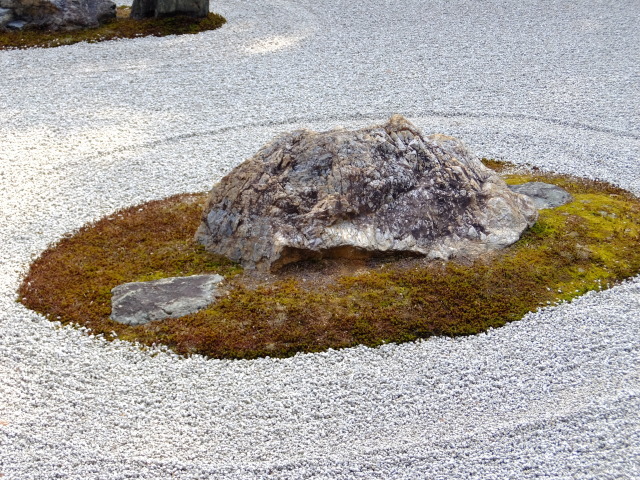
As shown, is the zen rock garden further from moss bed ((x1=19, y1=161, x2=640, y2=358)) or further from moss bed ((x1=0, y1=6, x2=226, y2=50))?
moss bed ((x1=0, y1=6, x2=226, y2=50))

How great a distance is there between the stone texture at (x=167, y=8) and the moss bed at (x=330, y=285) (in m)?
10.1

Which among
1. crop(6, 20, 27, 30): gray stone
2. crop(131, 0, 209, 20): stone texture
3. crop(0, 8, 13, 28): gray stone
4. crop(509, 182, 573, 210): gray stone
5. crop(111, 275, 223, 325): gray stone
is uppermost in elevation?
crop(131, 0, 209, 20): stone texture

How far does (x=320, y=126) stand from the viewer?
39.8 ft

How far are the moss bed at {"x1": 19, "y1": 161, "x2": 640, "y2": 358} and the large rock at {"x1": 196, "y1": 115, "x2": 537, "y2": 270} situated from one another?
0.23 m

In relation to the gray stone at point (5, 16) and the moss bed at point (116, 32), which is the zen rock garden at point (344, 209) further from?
the gray stone at point (5, 16)

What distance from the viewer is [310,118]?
489 inches

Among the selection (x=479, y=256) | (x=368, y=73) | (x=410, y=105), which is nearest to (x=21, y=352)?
(x=479, y=256)

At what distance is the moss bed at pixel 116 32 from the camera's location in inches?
643

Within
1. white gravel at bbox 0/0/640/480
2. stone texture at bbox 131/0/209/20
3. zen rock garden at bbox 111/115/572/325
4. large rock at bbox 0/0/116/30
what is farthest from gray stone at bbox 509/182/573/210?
large rock at bbox 0/0/116/30

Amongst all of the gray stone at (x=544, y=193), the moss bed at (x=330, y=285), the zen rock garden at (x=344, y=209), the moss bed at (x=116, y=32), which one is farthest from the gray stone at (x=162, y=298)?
the moss bed at (x=116, y=32)

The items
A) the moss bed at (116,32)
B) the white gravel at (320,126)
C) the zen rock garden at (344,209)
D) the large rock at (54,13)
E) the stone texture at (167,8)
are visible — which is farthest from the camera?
the stone texture at (167,8)

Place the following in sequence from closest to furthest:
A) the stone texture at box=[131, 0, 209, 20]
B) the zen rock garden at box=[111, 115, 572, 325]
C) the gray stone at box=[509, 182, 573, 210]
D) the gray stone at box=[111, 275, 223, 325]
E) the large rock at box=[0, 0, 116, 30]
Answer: the gray stone at box=[111, 275, 223, 325]
the zen rock garden at box=[111, 115, 572, 325]
the gray stone at box=[509, 182, 573, 210]
the large rock at box=[0, 0, 116, 30]
the stone texture at box=[131, 0, 209, 20]

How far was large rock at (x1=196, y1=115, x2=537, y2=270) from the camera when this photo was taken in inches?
303

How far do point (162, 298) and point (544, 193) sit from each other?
521 centimetres
